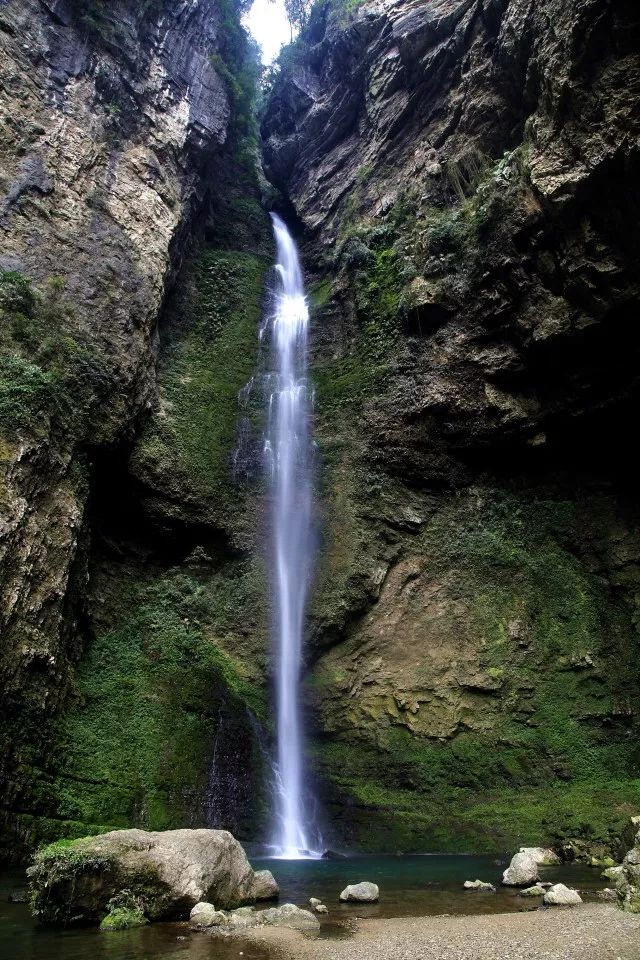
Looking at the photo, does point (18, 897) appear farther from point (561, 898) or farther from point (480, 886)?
point (561, 898)

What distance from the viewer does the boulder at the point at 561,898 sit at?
654 centimetres

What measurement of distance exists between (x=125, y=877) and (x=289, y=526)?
10958mm

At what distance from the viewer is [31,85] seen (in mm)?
15570

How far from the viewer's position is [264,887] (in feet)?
23.2

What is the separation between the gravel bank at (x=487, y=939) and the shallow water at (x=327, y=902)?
1.20ft

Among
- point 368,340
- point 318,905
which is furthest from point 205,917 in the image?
point 368,340

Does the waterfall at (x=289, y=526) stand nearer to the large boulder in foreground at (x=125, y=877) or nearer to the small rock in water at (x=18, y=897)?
the small rock in water at (x=18, y=897)

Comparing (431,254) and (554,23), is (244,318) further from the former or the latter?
(554,23)

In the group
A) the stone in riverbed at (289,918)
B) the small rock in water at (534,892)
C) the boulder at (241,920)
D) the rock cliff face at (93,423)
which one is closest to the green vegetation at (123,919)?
the boulder at (241,920)

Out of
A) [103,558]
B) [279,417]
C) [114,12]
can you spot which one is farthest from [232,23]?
[103,558]

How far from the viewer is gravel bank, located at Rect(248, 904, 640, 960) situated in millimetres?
4566

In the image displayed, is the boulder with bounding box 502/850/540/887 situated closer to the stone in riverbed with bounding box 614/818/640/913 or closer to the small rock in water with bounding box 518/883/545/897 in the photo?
the small rock in water with bounding box 518/883/545/897

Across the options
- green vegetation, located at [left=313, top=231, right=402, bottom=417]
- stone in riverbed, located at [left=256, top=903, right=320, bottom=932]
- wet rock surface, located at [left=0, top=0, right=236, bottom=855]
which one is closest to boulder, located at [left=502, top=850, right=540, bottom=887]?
stone in riverbed, located at [left=256, top=903, right=320, bottom=932]

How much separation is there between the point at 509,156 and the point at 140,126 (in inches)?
429
